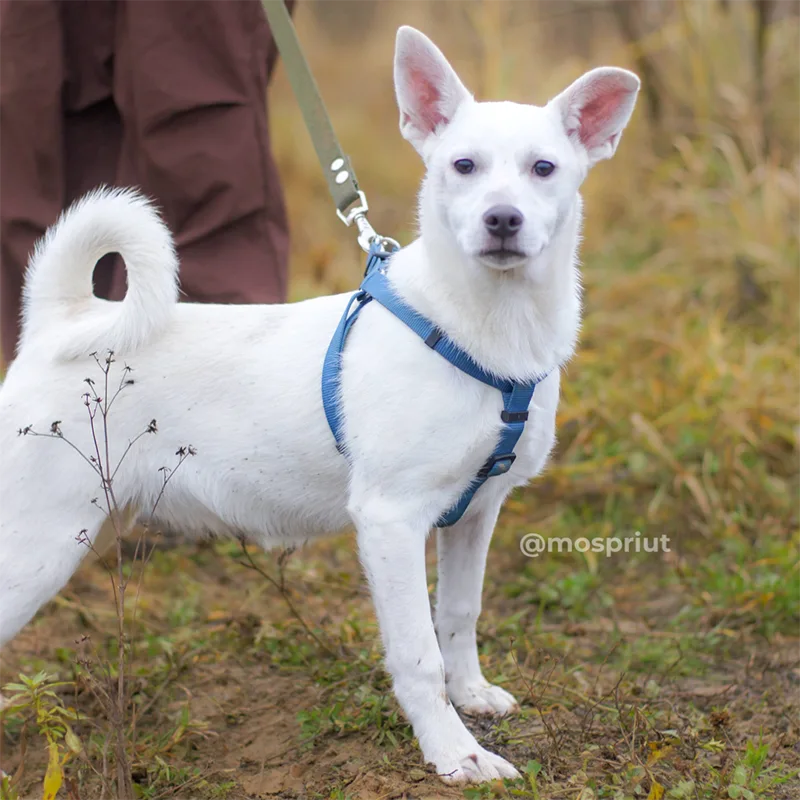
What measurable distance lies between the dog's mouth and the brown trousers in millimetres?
1185

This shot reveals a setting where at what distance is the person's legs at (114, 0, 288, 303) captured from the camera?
3.08 meters

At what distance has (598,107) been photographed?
2424 mm

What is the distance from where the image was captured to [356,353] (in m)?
2.39

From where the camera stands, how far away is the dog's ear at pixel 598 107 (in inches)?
92.8

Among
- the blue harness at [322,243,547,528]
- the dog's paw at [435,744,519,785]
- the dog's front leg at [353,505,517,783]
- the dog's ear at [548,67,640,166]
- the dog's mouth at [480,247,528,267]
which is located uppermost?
the dog's ear at [548,67,640,166]

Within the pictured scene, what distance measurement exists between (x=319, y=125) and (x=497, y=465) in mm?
1143

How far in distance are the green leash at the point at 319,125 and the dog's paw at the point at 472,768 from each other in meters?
1.30

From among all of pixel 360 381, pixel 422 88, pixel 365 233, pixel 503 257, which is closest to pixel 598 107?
pixel 422 88

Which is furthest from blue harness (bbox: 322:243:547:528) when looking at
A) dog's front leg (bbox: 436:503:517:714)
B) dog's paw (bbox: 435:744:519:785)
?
dog's paw (bbox: 435:744:519:785)

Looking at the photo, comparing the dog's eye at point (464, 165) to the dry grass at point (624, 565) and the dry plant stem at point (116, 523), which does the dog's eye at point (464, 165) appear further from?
the dry grass at point (624, 565)

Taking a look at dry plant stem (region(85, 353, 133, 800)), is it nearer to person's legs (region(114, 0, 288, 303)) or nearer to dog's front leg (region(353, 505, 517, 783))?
dog's front leg (region(353, 505, 517, 783))

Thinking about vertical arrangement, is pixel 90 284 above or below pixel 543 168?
below

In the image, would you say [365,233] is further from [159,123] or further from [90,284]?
[159,123]

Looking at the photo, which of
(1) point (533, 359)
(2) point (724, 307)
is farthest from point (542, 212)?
(2) point (724, 307)
